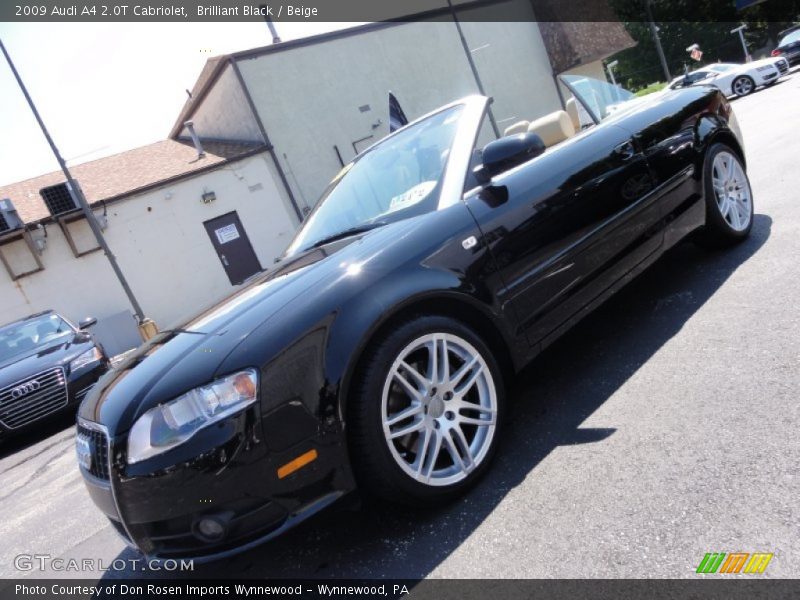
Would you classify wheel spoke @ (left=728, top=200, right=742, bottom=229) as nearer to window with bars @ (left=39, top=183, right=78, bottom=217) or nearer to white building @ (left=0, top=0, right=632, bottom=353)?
white building @ (left=0, top=0, right=632, bottom=353)

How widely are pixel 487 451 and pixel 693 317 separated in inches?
66.1

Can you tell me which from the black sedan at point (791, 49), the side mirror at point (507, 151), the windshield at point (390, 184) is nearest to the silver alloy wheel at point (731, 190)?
the side mirror at point (507, 151)

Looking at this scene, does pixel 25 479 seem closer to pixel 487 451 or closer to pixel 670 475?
pixel 487 451

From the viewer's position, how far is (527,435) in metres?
2.66

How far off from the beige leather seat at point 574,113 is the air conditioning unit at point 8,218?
14908mm

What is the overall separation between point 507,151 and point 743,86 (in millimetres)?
20982

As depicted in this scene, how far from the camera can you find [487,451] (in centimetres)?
240

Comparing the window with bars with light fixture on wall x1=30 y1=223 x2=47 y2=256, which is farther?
the window with bars

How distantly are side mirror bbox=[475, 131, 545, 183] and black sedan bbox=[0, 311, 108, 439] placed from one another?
552cm

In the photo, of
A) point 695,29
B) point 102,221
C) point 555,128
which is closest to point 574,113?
point 555,128

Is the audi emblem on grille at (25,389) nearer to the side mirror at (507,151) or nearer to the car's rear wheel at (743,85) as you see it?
the side mirror at (507,151)

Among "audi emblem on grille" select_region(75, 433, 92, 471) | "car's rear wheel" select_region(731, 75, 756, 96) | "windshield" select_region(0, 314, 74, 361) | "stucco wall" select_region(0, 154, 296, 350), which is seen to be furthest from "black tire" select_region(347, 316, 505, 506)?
"car's rear wheel" select_region(731, 75, 756, 96)

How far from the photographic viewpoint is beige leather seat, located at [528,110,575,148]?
3432 millimetres

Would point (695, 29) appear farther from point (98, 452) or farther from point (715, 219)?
point (98, 452)
